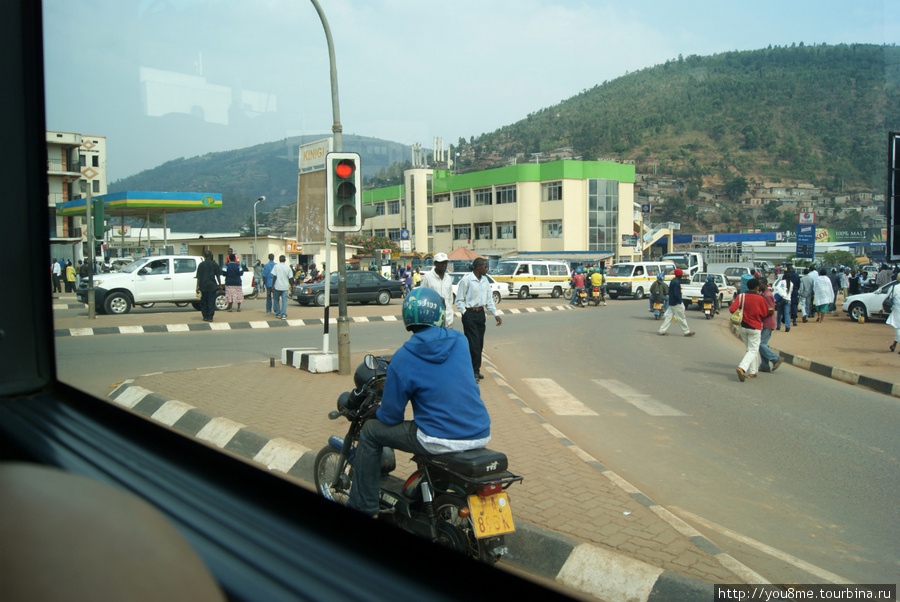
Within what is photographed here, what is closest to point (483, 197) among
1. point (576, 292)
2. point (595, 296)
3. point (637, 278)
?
point (637, 278)

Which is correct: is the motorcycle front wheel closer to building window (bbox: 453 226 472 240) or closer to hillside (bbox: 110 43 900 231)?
hillside (bbox: 110 43 900 231)

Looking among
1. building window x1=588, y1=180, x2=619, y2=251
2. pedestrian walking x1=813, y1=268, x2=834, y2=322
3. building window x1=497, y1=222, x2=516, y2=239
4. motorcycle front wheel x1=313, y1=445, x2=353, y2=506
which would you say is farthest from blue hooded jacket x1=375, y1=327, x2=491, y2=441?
building window x1=497, y1=222, x2=516, y2=239

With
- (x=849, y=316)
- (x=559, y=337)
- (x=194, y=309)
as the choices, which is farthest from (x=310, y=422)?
(x=849, y=316)

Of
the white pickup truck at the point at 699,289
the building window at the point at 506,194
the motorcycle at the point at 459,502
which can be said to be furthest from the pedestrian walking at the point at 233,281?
the building window at the point at 506,194

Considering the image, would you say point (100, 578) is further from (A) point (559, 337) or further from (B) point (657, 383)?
(A) point (559, 337)

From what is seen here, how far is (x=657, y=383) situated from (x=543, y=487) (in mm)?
6086

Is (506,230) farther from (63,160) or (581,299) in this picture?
(63,160)

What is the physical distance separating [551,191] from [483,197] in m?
7.43

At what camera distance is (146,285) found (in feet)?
61.0

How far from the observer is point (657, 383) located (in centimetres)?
1007

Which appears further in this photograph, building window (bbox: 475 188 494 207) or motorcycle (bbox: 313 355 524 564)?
building window (bbox: 475 188 494 207)

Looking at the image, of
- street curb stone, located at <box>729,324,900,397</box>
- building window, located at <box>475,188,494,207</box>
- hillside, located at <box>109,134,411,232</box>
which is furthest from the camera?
building window, located at <box>475,188,494,207</box>

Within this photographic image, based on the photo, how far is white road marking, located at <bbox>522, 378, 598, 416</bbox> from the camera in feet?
26.3

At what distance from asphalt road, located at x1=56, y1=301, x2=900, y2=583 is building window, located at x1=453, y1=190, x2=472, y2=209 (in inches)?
1930
